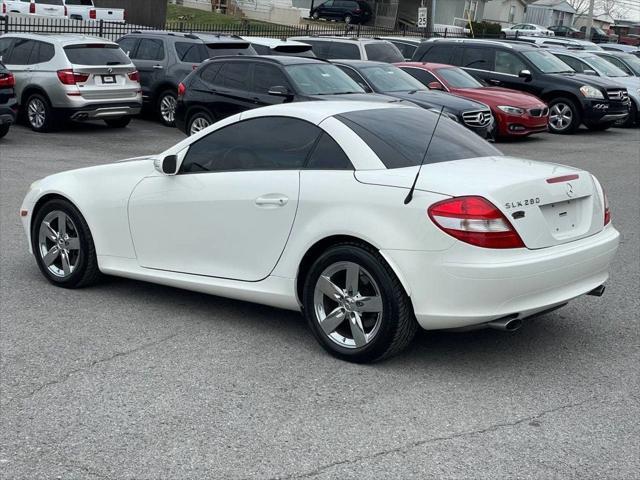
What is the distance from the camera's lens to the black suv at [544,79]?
73.6ft

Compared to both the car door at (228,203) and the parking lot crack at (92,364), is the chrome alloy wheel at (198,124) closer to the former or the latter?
the car door at (228,203)

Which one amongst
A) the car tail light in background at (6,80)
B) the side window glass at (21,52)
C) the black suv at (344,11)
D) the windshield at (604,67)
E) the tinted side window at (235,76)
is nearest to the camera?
the car tail light in background at (6,80)

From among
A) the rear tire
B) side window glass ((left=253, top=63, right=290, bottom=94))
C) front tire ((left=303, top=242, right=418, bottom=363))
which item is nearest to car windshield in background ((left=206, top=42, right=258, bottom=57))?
the rear tire

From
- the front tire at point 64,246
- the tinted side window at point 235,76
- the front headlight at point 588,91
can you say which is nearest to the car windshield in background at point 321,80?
the tinted side window at point 235,76

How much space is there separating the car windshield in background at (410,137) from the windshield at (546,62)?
16790mm

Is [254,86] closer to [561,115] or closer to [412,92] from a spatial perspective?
[412,92]

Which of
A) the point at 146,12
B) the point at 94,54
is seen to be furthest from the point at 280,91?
the point at 146,12

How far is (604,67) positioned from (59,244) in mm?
21267

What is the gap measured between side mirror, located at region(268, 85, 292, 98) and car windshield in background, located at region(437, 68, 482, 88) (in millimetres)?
5799

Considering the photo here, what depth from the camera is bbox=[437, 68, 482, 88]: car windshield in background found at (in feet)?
67.4

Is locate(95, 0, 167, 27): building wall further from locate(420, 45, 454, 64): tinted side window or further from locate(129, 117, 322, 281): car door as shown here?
locate(129, 117, 322, 281): car door

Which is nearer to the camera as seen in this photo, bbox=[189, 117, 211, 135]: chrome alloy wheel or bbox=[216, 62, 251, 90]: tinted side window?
bbox=[216, 62, 251, 90]: tinted side window

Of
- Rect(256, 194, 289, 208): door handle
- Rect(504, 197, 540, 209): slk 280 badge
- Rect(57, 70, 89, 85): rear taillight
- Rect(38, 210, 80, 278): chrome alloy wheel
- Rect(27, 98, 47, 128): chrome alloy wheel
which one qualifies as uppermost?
Rect(504, 197, 540, 209): slk 280 badge

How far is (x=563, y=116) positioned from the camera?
22.8 metres
